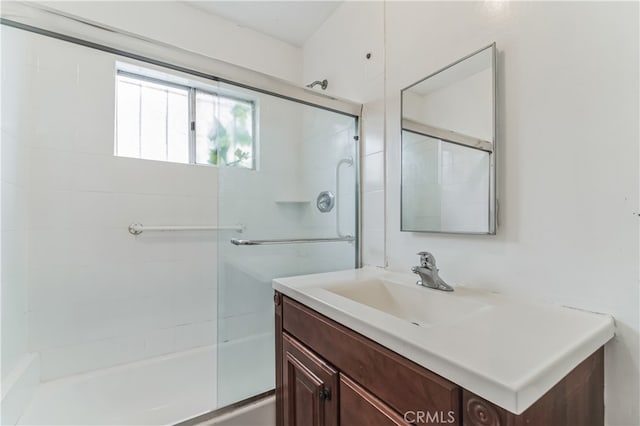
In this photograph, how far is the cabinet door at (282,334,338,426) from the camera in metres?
0.77

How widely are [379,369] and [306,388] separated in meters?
0.37

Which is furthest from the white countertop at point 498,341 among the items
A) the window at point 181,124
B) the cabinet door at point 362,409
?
the window at point 181,124

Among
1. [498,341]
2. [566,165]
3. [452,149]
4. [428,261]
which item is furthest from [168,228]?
[566,165]

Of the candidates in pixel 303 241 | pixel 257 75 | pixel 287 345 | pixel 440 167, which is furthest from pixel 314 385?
pixel 257 75

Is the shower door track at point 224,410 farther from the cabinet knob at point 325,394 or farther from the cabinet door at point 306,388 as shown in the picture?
the cabinet knob at point 325,394

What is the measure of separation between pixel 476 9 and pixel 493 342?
1.11 m

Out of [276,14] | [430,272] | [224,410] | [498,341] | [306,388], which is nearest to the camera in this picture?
[498,341]

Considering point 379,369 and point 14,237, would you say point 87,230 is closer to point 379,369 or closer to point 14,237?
point 14,237

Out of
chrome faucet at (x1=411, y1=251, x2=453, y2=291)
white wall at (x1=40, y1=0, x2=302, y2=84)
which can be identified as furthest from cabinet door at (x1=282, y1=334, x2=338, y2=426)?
white wall at (x1=40, y1=0, x2=302, y2=84)

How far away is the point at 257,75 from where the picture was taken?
134cm

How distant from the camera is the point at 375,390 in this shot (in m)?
0.63

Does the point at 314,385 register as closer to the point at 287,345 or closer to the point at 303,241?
the point at 287,345

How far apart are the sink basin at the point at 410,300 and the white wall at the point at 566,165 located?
0.15m

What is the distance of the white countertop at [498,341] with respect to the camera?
17.0 inches
